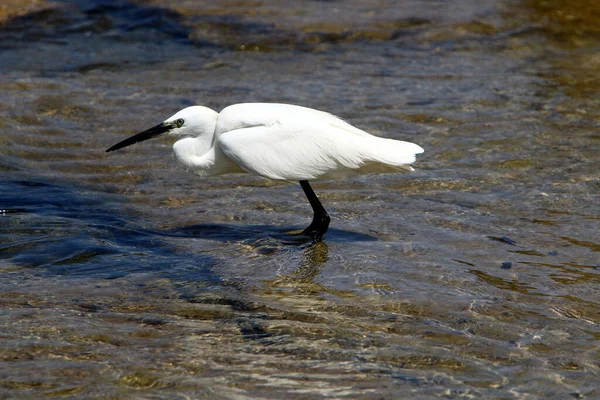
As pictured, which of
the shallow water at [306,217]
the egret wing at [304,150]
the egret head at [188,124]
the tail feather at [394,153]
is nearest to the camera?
the shallow water at [306,217]

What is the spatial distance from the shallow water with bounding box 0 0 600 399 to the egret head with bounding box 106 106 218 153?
67cm

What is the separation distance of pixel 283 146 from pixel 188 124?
0.70 metres

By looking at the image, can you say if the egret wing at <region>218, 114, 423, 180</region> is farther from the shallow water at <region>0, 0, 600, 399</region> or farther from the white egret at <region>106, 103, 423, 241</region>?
the shallow water at <region>0, 0, 600, 399</region>

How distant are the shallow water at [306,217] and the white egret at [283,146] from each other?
47 centimetres

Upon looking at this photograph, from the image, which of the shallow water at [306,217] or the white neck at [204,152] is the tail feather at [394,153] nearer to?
the shallow water at [306,217]

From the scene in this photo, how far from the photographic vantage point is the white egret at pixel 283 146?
5980 millimetres

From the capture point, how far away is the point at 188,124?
6215mm

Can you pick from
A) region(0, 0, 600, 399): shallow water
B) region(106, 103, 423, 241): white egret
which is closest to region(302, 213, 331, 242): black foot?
region(106, 103, 423, 241): white egret

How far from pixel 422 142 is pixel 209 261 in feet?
10.1

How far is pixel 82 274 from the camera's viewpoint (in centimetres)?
535

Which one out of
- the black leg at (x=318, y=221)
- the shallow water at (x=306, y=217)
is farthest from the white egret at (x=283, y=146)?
the shallow water at (x=306, y=217)

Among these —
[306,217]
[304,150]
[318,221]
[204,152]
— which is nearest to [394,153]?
[304,150]

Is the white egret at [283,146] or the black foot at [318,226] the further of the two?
the black foot at [318,226]

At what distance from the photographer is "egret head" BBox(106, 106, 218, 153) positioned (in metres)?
6.17
